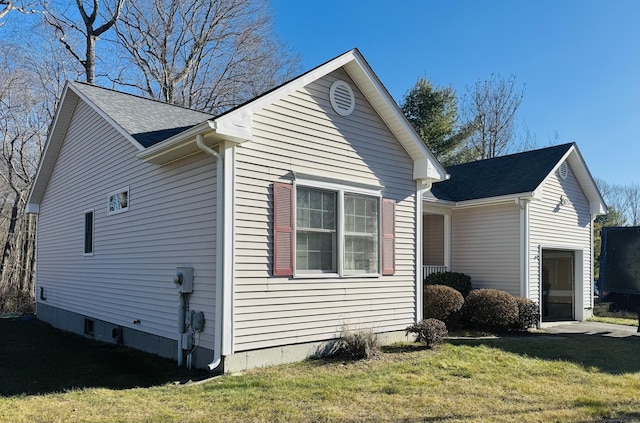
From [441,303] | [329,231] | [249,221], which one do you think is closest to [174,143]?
[249,221]

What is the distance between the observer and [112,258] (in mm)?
9961

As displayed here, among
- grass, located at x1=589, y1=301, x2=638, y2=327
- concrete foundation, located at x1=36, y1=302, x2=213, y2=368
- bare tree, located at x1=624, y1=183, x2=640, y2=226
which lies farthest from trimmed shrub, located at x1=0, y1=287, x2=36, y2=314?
bare tree, located at x1=624, y1=183, x2=640, y2=226

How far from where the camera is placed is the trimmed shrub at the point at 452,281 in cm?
1298

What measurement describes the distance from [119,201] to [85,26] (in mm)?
15469

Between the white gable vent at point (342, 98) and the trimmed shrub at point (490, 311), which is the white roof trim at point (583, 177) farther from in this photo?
the white gable vent at point (342, 98)

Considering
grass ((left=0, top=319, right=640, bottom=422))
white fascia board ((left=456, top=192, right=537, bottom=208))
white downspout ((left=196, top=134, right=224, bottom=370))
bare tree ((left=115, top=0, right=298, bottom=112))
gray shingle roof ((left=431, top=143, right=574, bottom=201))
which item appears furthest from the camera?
bare tree ((left=115, top=0, right=298, bottom=112))

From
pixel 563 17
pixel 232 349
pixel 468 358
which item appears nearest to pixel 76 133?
pixel 232 349

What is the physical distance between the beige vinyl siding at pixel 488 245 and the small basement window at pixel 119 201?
9064 mm

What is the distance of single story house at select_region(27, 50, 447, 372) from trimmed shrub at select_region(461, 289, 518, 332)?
2.63 metres

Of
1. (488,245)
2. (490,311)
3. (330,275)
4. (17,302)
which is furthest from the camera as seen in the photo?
(17,302)

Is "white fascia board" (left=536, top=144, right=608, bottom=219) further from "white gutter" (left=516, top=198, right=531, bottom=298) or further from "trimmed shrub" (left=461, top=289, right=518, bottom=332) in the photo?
"trimmed shrub" (left=461, top=289, right=518, bottom=332)

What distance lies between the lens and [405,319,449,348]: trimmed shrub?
8.91 metres

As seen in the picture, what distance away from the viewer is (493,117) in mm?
29047

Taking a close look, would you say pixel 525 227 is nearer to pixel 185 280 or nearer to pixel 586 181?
pixel 586 181
